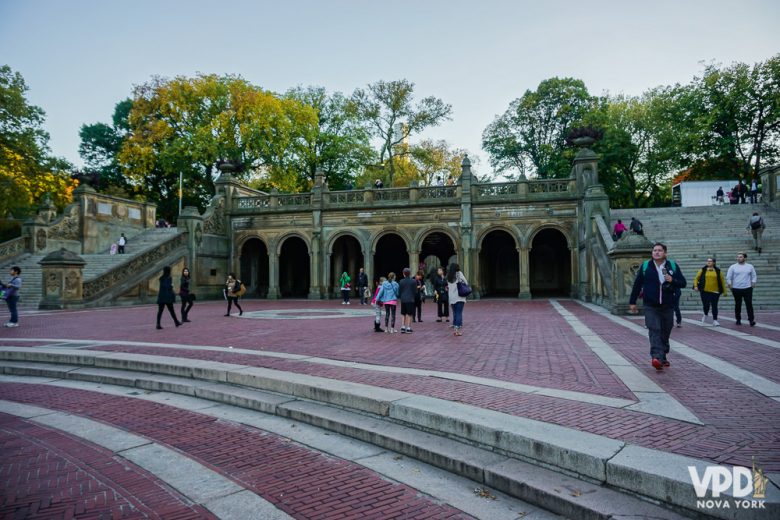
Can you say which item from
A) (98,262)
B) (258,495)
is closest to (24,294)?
(98,262)

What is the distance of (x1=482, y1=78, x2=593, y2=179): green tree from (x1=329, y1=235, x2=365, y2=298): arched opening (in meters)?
21.4

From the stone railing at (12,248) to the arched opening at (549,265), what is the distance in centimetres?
3344

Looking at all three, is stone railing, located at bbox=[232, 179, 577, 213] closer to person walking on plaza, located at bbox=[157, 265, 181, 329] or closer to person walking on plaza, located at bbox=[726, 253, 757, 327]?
person walking on plaza, located at bbox=[726, 253, 757, 327]

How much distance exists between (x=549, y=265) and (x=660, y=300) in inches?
1092

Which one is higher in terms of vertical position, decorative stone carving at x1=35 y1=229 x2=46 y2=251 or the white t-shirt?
decorative stone carving at x1=35 y1=229 x2=46 y2=251

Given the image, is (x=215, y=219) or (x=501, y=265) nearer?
(x=215, y=219)

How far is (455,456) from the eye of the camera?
3.99 m

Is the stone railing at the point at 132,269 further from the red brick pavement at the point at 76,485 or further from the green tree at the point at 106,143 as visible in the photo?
the green tree at the point at 106,143

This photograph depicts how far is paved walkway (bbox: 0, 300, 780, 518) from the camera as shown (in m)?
3.67

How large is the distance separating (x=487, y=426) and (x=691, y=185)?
36.7 m

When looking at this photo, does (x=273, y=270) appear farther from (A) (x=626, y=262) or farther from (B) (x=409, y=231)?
(A) (x=626, y=262)

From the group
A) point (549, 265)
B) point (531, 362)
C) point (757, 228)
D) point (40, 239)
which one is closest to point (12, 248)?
point (40, 239)

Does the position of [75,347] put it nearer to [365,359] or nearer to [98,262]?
[365,359]

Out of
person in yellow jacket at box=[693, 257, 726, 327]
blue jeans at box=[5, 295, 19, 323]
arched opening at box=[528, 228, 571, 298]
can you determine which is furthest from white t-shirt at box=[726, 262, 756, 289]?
arched opening at box=[528, 228, 571, 298]
